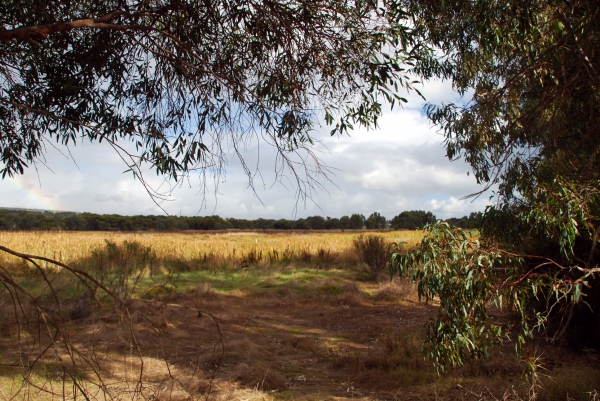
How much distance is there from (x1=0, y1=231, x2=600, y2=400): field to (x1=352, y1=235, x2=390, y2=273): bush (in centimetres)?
125

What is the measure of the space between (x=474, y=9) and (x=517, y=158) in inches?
76.3

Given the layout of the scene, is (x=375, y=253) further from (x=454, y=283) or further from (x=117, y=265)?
(x=454, y=283)

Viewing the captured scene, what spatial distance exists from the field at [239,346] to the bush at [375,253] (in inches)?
49.2

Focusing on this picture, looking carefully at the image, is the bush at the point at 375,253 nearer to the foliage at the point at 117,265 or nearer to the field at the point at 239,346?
the field at the point at 239,346

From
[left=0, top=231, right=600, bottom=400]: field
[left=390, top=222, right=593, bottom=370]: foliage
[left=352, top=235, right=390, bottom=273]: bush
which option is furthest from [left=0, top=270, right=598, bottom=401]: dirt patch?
[left=352, top=235, right=390, bottom=273]: bush

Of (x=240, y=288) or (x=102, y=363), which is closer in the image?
(x=102, y=363)

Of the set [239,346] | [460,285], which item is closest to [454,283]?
[460,285]

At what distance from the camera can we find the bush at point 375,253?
15.6m

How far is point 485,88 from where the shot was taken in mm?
6586

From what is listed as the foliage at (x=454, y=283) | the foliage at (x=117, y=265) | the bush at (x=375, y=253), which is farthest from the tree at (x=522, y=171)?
the bush at (x=375, y=253)

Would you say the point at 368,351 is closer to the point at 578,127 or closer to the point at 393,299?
the point at 578,127

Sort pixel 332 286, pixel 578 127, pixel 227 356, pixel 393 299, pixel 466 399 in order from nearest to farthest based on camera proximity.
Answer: pixel 466 399 → pixel 578 127 → pixel 227 356 → pixel 393 299 → pixel 332 286

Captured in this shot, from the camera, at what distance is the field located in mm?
3688

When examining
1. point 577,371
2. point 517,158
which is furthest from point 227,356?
point 517,158
